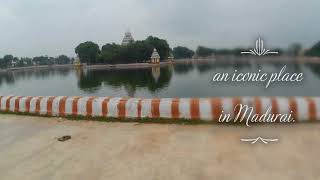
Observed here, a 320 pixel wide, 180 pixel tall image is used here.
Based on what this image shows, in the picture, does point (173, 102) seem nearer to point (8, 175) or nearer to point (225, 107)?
point (225, 107)

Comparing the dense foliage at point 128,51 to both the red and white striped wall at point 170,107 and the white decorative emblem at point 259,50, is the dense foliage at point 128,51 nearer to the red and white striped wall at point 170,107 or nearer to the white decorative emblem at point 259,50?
the red and white striped wall at point 170,107

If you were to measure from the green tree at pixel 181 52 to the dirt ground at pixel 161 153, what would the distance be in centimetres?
14983

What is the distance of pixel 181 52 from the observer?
161625 millimetres

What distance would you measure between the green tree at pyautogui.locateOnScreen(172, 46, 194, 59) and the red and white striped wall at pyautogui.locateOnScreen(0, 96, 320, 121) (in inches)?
5792

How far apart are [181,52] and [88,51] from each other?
165 feet

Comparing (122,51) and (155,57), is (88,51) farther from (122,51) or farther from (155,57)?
(155,57)

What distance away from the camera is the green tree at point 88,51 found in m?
127

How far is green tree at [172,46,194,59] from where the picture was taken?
159750mm

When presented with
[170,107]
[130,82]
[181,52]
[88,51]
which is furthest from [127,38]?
[170,107]

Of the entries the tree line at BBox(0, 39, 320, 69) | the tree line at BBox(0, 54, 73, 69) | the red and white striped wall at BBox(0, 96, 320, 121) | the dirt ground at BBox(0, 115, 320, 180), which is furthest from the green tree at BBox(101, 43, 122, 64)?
the dirt ground at BBox(0, 115, 320, 180)

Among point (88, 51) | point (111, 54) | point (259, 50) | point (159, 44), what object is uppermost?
point (159, 44)

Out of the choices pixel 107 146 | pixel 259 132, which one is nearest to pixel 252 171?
pixel 259 132

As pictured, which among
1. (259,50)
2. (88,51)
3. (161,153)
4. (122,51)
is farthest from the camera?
(88,51)

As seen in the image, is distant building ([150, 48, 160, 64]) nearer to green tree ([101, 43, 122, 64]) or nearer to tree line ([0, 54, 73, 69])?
→ green tree ([101, 43, 122, 64])
